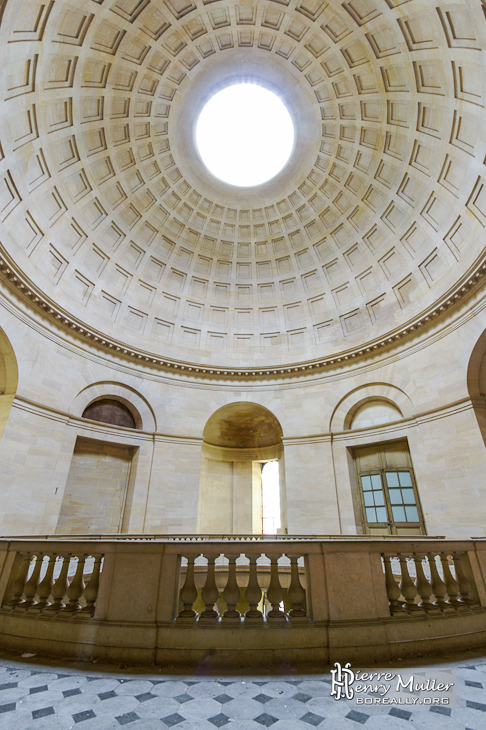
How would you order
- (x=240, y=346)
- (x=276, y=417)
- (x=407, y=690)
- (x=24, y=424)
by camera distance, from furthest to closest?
(x=240, y=346), (x=276, y=417), (x=24, y=424), (x=407, y=690)

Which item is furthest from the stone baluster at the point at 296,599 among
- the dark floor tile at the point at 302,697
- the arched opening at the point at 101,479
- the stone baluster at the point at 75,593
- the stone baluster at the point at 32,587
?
the arched opening at the point at 101,479

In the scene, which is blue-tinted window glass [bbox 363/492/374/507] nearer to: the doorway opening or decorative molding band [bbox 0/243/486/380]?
the doorway opening

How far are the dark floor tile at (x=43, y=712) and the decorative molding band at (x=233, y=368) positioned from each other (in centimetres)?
1255

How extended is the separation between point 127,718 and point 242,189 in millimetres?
20740

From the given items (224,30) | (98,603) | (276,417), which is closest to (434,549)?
(98,603)

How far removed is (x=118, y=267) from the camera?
58.2 ft

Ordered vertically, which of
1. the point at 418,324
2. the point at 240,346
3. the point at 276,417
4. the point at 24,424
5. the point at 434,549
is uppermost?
the point at 240,346

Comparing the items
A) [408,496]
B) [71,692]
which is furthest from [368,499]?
[71,692]

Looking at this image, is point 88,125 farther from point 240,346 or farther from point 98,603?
point 98,603

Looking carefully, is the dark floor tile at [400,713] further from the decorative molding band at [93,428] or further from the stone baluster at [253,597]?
the decorative molding band at [93,428]

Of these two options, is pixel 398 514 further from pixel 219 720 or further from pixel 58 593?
pixel 58 593

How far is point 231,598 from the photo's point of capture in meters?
4.50

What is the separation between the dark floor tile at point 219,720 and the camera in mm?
3041

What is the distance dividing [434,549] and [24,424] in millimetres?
12871
